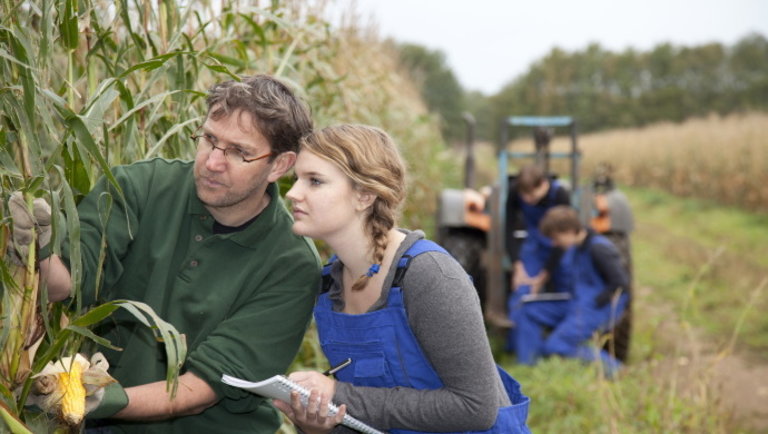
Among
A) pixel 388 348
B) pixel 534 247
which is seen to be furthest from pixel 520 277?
pixel 388 348

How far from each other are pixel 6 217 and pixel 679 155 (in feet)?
58.2

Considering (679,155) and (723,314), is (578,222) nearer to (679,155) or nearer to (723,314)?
(723,314)

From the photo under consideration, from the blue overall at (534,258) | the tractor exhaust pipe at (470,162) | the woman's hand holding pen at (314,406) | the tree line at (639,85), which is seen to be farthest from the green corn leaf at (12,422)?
the tree line at (639,85)

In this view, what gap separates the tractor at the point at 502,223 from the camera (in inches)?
207

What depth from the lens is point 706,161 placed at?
50.7 feet

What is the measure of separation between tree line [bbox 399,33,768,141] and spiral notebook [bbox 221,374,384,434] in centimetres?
3602

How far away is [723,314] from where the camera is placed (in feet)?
20.6

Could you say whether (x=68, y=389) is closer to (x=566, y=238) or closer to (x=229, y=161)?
(x=229, y=161)

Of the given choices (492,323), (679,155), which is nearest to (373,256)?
(492,323)

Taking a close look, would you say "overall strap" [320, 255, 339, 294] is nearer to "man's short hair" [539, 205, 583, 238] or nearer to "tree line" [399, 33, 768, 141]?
"man's short hair" [539, 205, 583, 238]

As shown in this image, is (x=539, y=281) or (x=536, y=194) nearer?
(x=539, y=281)

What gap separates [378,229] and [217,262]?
15.8 inches

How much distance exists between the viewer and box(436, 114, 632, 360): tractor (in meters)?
5.25

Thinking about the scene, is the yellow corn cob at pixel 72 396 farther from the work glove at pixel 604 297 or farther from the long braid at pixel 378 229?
the work glove at pixel 604 297
